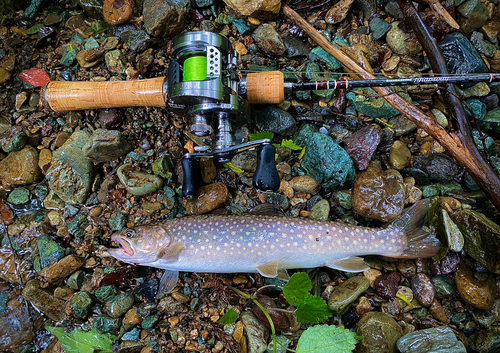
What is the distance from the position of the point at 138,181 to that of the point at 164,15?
179 centimetres

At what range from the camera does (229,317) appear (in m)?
2.47

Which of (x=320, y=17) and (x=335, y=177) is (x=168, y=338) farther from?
(x=320, y=17)

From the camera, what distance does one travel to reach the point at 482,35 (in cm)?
336

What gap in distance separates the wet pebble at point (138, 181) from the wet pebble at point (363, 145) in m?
1.97

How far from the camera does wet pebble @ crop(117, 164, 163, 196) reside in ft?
9.57

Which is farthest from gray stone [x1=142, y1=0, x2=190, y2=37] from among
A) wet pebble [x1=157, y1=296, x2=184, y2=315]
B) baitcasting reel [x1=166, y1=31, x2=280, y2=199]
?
wet pebble [x1=157, y1=296, x2=184, y2=315]

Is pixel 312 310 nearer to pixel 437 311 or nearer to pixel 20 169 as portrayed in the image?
pixel 437 311

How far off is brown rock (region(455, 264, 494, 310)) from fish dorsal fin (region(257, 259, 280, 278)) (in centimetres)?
173

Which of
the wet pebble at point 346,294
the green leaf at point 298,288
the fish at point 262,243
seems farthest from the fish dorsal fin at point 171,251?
the wet pebble at point 346,294

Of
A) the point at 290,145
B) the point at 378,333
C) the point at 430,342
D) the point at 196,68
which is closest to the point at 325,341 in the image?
the point at 378,333

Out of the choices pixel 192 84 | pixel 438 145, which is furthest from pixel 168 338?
pixel 438 145

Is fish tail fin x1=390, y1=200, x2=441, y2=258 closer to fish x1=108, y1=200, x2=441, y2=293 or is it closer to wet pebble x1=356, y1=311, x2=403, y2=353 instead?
fish x1=108, y1=200, x2=441, y2=293

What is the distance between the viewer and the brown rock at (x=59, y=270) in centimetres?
288

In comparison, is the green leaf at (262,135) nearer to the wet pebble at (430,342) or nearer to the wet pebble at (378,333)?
the wet pebble at (378,333)
